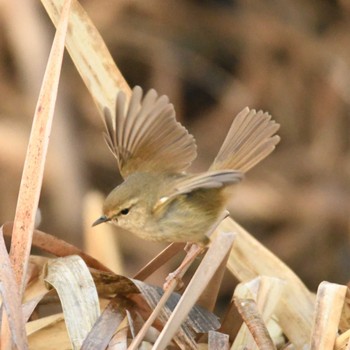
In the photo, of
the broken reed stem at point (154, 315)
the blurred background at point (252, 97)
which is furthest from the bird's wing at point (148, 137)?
the blurred background at point (252, 97)

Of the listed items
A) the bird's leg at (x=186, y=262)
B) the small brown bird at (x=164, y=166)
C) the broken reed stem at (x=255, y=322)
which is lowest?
the broken reed stem at (x=255, y=322)

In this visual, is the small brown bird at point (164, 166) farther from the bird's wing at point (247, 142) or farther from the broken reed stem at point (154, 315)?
the broken reed stem at point (154, 315)

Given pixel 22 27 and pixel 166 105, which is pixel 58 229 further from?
pixel 166 105

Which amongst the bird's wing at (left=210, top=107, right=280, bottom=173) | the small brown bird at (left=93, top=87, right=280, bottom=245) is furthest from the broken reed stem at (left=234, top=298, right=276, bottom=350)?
the bird's wing at (left=210, top=107, right=280, bottom=173)

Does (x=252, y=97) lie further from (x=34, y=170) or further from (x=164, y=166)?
(x=34, y=170)

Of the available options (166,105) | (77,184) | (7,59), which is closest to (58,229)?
(77,184)

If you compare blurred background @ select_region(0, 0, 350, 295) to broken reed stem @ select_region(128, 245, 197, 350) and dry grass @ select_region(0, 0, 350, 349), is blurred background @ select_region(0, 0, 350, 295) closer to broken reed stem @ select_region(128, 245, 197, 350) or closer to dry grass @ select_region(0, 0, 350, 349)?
dry grass @ select_region(0, 0, 350, 349)
